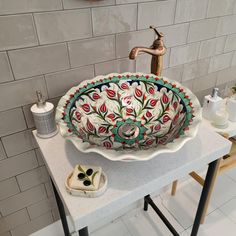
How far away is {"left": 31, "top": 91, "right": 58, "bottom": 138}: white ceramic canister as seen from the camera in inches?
32.4

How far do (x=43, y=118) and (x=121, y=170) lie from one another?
0.33m

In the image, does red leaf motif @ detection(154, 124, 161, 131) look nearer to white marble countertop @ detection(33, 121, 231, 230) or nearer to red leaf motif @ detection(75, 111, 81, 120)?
white marble countertop @ detection(33, 121, 231, 230)

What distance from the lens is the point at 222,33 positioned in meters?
1.28

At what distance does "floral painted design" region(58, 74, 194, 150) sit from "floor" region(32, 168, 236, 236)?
80 centimetres

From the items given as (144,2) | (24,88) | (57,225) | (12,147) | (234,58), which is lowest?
(57,225)

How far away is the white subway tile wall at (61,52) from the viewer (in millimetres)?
794

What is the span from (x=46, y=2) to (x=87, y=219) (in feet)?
2.16

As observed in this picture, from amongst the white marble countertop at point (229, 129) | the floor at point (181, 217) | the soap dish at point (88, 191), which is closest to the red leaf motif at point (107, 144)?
the soap dish at point (88, 191)

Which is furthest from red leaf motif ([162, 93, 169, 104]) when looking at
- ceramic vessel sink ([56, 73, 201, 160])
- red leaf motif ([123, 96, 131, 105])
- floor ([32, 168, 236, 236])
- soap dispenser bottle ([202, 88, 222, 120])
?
floor ([32, 168, 236, 236])

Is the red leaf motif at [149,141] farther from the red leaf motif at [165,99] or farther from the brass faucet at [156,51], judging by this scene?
the brass faucet at [156,51]

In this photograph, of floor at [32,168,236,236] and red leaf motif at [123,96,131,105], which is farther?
floor at [32,168,236,236]

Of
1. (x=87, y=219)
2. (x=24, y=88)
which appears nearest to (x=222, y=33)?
(x=24, y=88)

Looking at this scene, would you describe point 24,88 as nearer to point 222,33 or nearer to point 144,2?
point 144,2

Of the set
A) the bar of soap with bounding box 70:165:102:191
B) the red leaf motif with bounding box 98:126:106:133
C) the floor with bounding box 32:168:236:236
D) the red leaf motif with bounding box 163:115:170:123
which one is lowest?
the floor with bounding box 32:168:236:236
